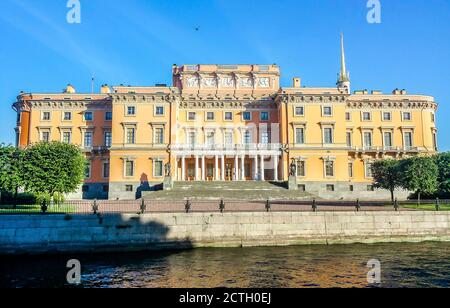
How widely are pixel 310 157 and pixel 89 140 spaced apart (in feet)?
104

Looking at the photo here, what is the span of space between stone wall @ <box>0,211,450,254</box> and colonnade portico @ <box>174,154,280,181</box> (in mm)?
26350

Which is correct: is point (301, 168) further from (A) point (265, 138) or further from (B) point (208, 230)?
(B) point (208, 230)

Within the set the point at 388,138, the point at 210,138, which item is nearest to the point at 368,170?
the point at 388,138

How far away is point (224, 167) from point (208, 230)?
29.5m

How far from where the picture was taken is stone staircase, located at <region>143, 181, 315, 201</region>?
38.2 meters

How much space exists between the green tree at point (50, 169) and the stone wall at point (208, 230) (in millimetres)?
10059

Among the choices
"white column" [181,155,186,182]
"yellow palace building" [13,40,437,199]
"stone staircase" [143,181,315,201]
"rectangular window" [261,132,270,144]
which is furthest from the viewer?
"rectangular window" [261,132,270,144]

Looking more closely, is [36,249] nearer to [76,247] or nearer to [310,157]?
[76,247]

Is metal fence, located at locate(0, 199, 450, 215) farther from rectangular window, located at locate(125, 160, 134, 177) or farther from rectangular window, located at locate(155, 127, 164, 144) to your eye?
rectangular window, located at locate(155, 127, 164, 144)

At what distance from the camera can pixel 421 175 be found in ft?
103

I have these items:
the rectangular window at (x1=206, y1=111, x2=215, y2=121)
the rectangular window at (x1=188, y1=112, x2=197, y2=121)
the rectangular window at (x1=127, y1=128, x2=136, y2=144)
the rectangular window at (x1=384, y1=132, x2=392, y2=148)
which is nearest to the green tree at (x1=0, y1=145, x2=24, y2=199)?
the rectangular window at (x1=127, y1=128, x2=136, y2=144)

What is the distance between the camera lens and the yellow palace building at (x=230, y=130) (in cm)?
4809
